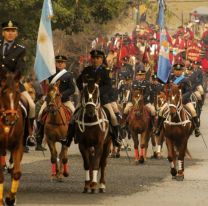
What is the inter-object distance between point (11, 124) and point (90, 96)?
320 centimetres

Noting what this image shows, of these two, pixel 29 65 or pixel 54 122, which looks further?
pixel 29 65

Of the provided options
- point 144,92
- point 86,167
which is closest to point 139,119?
point 144,92

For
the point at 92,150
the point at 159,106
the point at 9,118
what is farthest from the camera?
the point at 159,106

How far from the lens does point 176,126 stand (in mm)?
26594

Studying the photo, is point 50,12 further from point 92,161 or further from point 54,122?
point 92,161

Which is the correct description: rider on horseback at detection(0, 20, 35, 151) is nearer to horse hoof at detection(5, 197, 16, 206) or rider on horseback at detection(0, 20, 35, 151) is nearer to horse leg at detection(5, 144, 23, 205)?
horse leg at detection(5, 144, 23, 205)

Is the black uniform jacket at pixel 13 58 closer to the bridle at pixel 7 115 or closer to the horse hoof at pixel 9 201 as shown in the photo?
the bridle at pixel 7 115

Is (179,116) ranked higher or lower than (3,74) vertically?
lower

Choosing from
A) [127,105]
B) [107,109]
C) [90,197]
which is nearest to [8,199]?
[90,197]

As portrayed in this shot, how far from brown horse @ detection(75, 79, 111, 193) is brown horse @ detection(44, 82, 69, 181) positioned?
2.52m

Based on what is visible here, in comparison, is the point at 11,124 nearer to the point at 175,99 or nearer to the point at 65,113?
the point at 65,113

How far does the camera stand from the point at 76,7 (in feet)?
123

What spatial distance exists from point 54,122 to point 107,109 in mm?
2697

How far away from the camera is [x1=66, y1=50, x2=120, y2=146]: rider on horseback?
2267 cm
